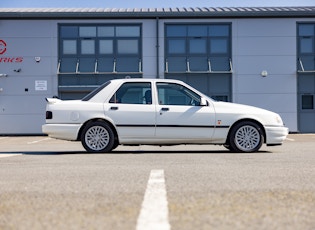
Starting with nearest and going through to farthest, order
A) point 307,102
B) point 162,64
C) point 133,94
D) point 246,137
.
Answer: point 246,137, point 133,94, point 162,64, point 307,102

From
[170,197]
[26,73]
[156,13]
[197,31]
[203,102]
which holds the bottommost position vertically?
[170,197]

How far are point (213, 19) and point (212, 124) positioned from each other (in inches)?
647

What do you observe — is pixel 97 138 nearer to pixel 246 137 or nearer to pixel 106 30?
pixel 246 137

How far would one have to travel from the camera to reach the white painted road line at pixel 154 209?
3133mm

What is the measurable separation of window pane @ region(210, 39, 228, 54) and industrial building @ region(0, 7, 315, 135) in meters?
0.05

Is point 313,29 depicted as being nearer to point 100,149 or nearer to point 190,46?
point 190,46

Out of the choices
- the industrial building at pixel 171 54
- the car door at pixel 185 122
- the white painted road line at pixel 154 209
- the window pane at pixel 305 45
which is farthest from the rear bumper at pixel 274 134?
the window pane at pixel 305 45

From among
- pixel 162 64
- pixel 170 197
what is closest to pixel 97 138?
pixel 170 197

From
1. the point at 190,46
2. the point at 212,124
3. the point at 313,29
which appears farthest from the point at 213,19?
the point at 212,124

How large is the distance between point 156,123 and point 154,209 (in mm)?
6900

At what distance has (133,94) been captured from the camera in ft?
35.3

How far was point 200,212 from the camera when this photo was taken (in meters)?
3.56

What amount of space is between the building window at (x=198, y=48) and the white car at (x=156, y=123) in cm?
1551

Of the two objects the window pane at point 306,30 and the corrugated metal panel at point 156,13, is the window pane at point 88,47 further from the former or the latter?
the window pane at point 306,30
